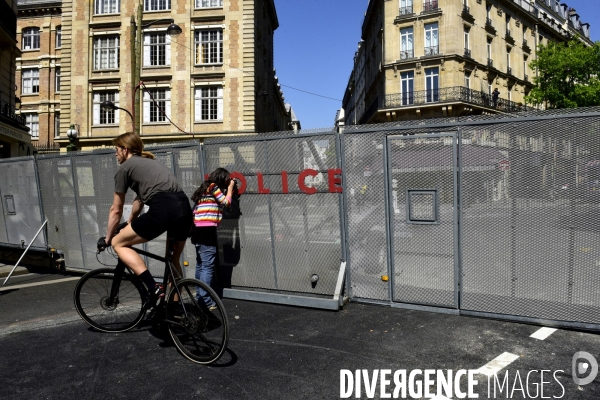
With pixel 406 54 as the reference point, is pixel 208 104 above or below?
below

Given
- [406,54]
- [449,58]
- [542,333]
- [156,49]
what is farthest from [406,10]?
Result: [542,333]

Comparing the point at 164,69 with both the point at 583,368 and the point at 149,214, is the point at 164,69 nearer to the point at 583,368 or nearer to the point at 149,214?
the point at 149,214

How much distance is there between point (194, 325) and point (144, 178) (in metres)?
1.42

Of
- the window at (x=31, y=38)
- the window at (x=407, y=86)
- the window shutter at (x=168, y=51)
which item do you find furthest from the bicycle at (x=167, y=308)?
the window at (x=31, y=38)

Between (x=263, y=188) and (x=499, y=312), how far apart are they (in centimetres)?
315

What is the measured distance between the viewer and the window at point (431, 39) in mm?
35594

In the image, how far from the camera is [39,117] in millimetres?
45031

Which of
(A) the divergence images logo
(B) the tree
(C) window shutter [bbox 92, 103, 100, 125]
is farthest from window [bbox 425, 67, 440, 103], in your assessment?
(A) the divergence images logo

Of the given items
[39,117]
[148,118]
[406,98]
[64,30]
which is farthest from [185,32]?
[39,117]

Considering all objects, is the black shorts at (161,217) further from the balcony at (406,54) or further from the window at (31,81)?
the window at (31,81)

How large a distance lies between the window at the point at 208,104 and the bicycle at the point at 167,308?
27.9m

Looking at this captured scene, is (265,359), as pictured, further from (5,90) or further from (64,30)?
(64,30)

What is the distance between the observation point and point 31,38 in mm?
44625

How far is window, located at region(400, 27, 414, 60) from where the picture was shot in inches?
1454
